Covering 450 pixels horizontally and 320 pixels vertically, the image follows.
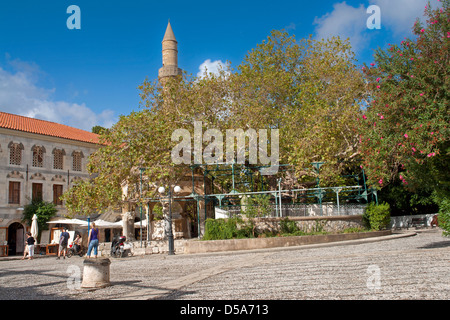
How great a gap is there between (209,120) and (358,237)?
37.3 ft

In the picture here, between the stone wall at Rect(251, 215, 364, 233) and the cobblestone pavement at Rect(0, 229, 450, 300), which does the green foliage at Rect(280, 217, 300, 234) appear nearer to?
the stone wall at Rect(251, 215, 364, 233)

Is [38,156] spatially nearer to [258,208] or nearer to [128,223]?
[128,223]

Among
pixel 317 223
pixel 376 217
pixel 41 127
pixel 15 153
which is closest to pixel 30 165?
pixel 15 153

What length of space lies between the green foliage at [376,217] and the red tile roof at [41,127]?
929 inches

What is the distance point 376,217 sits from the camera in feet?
72.2

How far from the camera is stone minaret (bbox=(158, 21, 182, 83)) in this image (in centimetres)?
4078

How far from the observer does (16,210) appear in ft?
104

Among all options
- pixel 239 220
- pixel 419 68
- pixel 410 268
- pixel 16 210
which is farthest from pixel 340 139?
pixel 16 210

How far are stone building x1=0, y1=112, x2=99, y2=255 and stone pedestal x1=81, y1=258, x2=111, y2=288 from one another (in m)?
23.6

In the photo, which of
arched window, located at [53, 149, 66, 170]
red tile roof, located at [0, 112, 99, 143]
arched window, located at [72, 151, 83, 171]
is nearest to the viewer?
red tile roof, located at [0, 112, 99, 143]

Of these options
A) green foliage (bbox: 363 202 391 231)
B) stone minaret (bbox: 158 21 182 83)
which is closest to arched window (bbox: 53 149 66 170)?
stone minaret (bbox: 158 21 182 83)

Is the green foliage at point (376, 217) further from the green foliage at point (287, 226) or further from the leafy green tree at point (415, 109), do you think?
the leafy green tree at point (415, 109)

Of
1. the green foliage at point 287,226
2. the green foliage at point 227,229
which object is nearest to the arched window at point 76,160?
the green foliage at point 227,229
